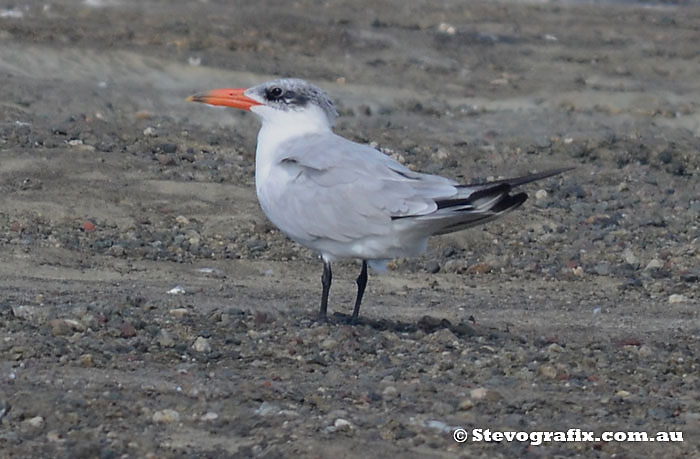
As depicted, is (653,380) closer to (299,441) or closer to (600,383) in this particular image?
(600,383)

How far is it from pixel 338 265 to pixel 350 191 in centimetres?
212

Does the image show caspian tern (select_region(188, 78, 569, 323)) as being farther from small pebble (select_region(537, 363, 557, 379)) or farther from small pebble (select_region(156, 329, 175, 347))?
small pebble (select_region(156, 329, 175, 347))

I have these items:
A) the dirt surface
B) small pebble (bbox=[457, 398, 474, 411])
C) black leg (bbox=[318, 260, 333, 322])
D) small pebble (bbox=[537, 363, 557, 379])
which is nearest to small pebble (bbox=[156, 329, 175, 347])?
the dirt surface

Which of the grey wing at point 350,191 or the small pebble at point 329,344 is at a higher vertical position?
the grey wing at point 350,191

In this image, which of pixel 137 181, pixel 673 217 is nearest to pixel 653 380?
pixel 673 217

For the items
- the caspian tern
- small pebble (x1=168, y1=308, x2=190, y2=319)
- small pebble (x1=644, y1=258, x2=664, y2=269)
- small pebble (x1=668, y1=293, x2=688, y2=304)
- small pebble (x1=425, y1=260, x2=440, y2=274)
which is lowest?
small pebble (x1=425, y1=260, x2=440, y2=274)

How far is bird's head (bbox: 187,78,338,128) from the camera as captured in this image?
7.13m

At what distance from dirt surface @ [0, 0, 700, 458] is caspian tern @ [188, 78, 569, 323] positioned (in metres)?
0.41

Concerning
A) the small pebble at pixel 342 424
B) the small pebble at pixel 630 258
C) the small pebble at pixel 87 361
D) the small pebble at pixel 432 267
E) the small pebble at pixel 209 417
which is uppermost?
the small pebble at pixel 342 424

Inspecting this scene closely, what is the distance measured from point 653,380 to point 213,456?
213 centimetres

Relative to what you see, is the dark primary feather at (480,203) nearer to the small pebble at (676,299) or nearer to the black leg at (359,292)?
the black leg at (359,292)

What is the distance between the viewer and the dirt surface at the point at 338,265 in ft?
18.0

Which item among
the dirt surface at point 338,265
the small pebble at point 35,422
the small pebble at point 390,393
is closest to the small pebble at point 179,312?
the dirt surface at point 338,265

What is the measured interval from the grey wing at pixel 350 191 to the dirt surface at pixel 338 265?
0.48 m
